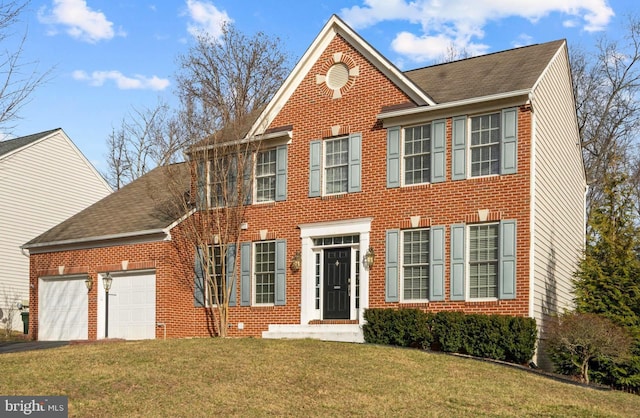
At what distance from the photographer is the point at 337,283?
2145 centimetres

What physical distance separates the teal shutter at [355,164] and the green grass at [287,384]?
5.29 metres

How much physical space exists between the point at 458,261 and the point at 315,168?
5009 mm

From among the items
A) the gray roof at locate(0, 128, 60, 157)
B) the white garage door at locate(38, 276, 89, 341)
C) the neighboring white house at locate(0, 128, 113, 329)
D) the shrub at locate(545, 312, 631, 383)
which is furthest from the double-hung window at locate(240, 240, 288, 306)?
the gray roof at locate(0, 128, 60, 157)

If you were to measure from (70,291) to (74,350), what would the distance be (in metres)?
9.82

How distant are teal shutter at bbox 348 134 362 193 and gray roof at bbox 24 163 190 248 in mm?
5428

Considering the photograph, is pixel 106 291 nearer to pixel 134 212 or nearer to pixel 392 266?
pixel 134 212

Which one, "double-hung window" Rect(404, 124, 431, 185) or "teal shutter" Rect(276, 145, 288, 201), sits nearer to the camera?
"double-hung window" Rect(404, 124, 431, 185)

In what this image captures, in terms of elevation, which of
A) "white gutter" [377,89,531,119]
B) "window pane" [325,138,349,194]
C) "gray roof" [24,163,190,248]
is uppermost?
"white gutter" [377,89,531,119]

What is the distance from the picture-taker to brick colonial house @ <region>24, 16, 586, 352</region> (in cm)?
1903

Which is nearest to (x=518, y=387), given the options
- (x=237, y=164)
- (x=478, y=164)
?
(x=478, y=164)

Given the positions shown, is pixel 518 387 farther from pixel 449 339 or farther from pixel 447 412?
pixel 449 339

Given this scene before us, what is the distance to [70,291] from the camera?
26.6 meters

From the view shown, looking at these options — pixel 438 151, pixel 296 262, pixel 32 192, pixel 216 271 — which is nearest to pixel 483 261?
pixel 438 151

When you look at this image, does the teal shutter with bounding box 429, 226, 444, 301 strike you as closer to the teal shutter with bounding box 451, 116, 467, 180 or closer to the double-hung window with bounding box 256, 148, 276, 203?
the teal shutter with bounding box 451, 116, 467, 180
